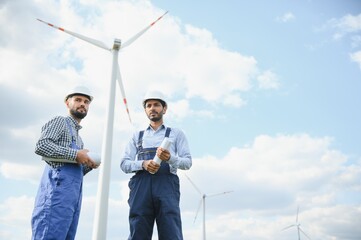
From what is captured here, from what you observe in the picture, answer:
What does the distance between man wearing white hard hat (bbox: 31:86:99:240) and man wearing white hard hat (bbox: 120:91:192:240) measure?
766 mm

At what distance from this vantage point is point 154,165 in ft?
17.4

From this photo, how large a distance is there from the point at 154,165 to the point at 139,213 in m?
0.73

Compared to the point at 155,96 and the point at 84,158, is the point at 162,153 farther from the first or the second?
the point at 155,96

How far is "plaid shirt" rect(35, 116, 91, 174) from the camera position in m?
4.85

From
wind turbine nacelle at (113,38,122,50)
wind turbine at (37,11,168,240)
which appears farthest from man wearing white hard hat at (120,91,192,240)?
wind turbine nacelle at (113,38,122,50)

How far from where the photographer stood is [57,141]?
5070 mm

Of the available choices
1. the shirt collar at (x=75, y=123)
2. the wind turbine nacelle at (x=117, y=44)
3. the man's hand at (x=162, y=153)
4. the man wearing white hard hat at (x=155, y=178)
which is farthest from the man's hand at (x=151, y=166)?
the wind turbine nacelle at (x=117, y=44)

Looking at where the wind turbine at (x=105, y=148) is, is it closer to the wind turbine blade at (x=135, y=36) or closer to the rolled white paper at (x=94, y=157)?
the wind turbine blade at (x=135, y=36)

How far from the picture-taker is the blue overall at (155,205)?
5.26 meters

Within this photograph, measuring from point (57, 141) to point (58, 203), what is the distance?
2.99ft

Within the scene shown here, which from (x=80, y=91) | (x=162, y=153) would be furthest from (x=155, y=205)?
(x=80, y=91)

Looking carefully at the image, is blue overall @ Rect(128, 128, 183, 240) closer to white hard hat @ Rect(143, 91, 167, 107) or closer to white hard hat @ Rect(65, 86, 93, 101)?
white hard hat @ Rect(143, 91, 167, 107)

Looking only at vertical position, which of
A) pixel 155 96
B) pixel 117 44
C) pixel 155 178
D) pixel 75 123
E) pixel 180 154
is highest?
pixel 117 44

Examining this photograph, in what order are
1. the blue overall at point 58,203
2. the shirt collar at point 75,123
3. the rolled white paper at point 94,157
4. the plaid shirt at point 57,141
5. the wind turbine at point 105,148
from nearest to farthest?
1. the blue overall at point 58,203
2. the plaid shirt at point 57,141
3. the rolled white paper at point 94,157
4. the shirt collar at point 75,123
5. the wind turbine at point 105,148
